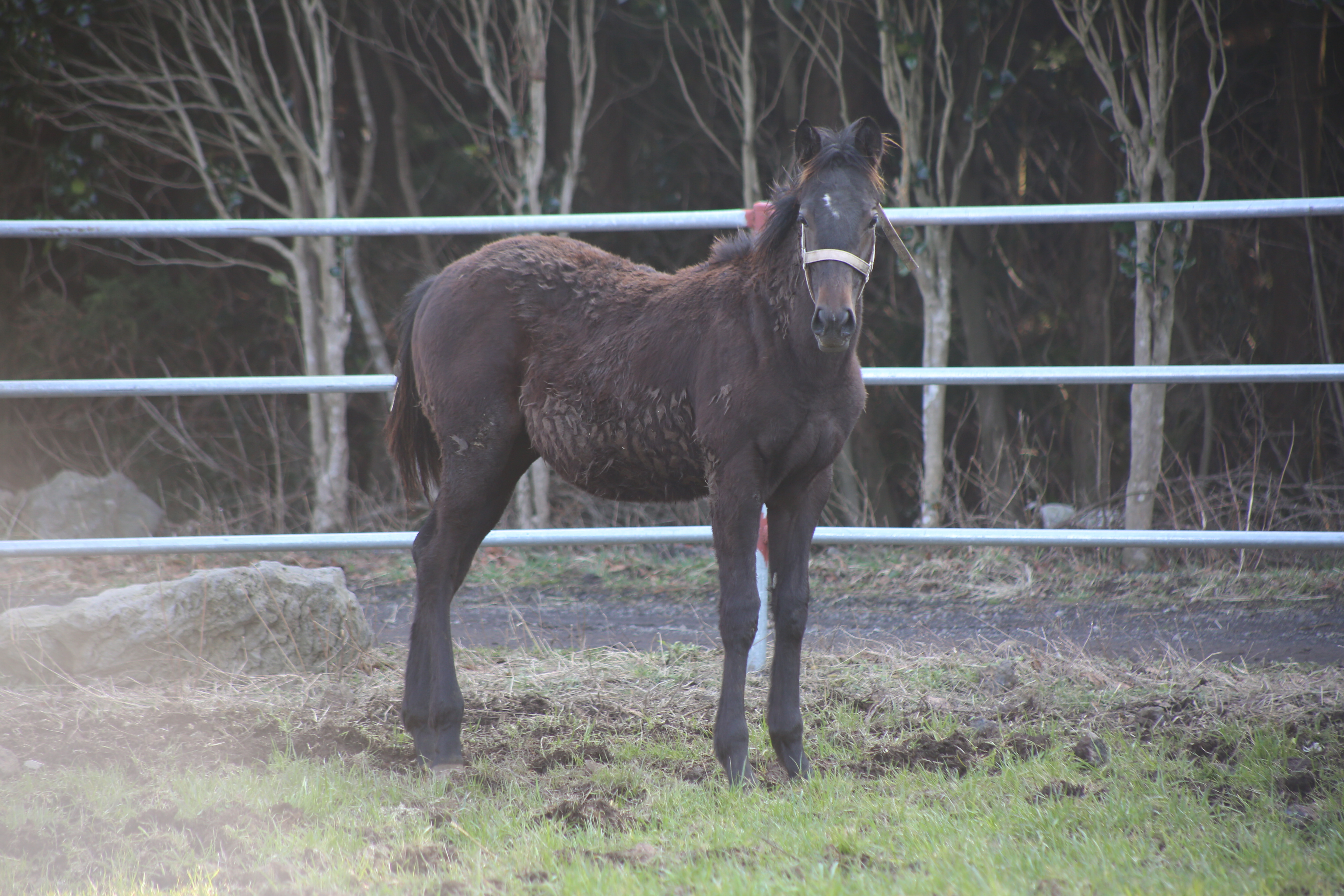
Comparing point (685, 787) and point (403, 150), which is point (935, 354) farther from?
point (403, 150)

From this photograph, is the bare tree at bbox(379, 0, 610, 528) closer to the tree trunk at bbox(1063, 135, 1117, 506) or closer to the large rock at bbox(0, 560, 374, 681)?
the large rock at bbox(0, 560, 374, 681)

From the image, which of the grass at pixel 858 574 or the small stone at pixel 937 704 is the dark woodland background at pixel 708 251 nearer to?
the grass at pixel 858 574

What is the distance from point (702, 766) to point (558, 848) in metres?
0.74

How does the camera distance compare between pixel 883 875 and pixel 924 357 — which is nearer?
pixel 883 875

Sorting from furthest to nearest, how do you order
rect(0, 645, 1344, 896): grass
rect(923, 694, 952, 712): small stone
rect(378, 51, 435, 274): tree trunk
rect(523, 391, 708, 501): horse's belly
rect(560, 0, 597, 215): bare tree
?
1. rect(378, 51, 435, 274): tree trunk
2. rect(560, 0, 597, 215): bare tree
3. rect(923, 694, 952, 712): small stone
4. rect(523, 391, 708, 501): horse's belly
5. rect(0, 645, 1344, 896): grass

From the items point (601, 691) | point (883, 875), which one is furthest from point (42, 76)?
point (883, 875)

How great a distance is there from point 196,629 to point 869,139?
3233 millimetres

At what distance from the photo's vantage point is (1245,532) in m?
4.07

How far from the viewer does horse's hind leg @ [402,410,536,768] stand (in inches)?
130

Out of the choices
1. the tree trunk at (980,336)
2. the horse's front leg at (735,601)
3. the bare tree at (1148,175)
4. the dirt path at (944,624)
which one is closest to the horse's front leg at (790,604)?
the horse's front leg at (735,601)

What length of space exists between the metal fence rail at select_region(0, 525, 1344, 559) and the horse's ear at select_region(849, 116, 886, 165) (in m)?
1.70

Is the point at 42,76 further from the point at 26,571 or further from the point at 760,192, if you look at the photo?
the point at 760,192

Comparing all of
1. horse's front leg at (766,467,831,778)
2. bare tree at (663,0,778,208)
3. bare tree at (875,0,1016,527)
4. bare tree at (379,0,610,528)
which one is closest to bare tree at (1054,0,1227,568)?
bare tree at (875,0,1016,527)

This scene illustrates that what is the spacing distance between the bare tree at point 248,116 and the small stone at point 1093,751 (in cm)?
496
